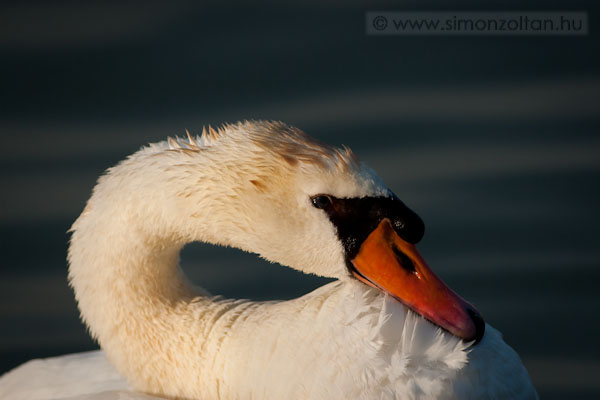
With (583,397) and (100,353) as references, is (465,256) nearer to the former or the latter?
(583,397)

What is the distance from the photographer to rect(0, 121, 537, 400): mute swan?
229cm

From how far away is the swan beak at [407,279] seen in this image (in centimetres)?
231

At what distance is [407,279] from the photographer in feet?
7.64

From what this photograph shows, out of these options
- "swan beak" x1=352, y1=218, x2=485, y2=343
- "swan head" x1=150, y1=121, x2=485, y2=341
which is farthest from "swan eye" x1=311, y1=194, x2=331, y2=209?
"swan beak" x1=352, y1=218, x2=485, y2=343

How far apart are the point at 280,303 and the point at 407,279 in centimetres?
42

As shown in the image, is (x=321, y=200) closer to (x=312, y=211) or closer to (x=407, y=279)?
(x=312, y=211)

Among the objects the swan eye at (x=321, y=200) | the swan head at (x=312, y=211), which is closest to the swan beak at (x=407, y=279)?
the swan head at (x=312, y=211)

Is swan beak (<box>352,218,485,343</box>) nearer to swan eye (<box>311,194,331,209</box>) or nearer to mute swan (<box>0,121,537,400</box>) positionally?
mute swan (<box>0,121,537,400</box>)

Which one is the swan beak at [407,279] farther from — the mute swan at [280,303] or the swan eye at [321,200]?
the swan eye at [321,200]

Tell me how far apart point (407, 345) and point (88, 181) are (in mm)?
2651

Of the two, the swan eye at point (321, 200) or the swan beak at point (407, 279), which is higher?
the swan eye at point (321, 200)

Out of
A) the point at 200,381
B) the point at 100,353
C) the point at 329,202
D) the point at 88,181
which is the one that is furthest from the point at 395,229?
the point at 88,181

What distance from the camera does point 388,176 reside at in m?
4.48

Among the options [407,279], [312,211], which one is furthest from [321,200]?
[407,279]
